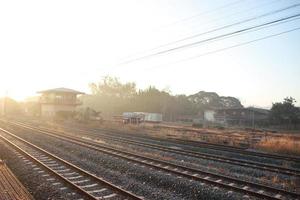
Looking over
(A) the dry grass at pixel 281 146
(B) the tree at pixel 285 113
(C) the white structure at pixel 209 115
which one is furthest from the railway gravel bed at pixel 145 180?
(C) the white structure at pixel 209 115

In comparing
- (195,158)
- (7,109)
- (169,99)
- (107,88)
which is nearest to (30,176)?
(195,158)

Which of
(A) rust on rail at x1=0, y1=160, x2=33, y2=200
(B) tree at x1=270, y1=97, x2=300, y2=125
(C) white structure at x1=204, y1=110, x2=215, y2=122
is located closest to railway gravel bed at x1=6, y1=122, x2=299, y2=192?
(A) rust on rail at x1=0, y1=160, x2=33, y2=200

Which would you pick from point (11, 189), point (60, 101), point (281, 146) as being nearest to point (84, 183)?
point (11, 189)

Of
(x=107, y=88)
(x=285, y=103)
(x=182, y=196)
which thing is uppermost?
(x=107, y=88)

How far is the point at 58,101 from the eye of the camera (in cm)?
6669

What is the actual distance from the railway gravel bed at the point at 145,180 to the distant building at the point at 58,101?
50513 mm

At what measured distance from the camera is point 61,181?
1188cm

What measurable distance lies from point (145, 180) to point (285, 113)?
52.1m

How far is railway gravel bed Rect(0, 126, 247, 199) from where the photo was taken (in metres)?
10.4

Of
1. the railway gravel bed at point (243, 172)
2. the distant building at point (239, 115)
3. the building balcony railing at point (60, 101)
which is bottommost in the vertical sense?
the railway gravel bed at point (243, 172)

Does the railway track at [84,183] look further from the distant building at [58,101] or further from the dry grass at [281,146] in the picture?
the distant building at [58,101]

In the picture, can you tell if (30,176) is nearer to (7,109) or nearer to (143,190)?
(143,190)

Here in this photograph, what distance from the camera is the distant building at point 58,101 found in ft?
218

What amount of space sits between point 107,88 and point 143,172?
343 feet
